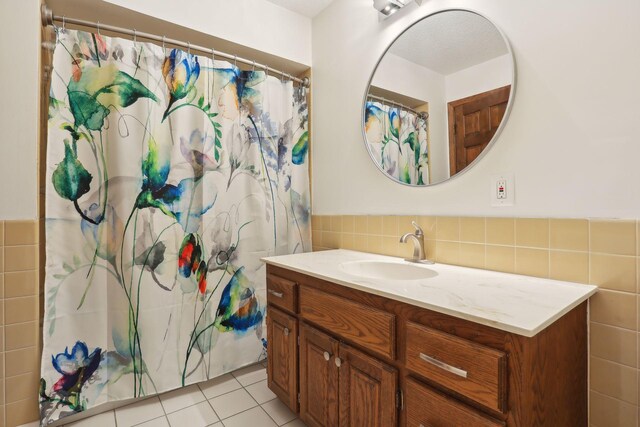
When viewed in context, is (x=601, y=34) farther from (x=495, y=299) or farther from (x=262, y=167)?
(x=262, y=167)

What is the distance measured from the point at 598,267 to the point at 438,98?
922mm

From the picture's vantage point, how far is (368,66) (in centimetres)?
180

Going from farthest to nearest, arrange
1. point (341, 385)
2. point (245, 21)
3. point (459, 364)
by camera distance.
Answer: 1. point (245, 21)
2. point (341, 385)
3. point (459, 364)

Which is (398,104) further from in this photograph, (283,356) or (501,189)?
(283,356)

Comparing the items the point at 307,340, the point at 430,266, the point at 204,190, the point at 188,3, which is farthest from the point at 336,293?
the point at 188,3

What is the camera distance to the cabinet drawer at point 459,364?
2.41ft

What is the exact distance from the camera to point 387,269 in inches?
59.8

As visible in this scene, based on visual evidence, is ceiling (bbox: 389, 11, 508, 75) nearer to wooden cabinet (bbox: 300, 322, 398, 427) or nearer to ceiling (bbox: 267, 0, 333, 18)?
ceiling (bbox: 267, 0, 333, 18)

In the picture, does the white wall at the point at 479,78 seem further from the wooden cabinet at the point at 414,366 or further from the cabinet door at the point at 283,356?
the cabinet door at the point at 283,356

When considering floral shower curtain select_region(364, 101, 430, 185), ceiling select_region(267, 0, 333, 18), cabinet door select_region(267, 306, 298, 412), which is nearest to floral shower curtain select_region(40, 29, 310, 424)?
cabinet door select_region(267, 306, 298, 412)

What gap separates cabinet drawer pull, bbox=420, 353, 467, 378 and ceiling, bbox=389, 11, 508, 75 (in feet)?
3.83

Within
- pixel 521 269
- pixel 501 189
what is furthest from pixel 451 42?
pixel 521 269

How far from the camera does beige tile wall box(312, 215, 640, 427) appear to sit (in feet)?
3.06

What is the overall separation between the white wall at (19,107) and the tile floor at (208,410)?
1052 mm
